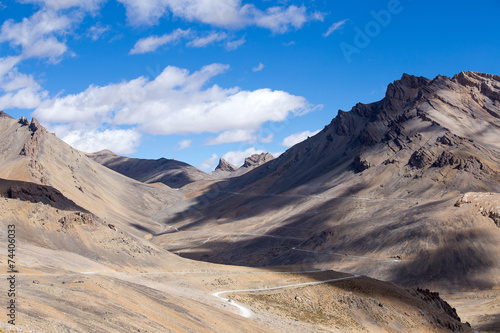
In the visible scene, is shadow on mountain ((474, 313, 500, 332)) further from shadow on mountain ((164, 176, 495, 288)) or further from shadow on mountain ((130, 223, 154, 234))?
shadow on mountain ((130, 223, 154, 234))

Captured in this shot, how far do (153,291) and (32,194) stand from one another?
34.6 m

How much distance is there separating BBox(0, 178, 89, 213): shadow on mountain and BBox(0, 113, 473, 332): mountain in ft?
0.63

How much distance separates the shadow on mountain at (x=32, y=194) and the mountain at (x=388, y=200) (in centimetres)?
4253

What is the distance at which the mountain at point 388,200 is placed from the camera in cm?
8075

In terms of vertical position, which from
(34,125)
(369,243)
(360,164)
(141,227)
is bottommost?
(369,243)

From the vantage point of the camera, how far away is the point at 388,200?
114 metres

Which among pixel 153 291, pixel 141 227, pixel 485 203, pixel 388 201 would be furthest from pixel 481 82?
pixel 153 291

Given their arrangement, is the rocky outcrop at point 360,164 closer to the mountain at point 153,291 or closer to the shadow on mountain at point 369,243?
the shadow on mountain at point 369,243

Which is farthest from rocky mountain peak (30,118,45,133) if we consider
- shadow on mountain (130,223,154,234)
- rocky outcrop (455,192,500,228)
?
rocky outcrop (455,192,500,228)

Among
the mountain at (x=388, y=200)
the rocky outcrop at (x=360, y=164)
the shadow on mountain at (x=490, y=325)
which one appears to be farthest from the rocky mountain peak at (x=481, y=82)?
the shadow on mountain at (x=490, y=325)

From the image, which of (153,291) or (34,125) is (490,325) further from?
(34,125)

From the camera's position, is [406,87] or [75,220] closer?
[75,220]

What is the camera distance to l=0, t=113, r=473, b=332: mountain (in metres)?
28.4

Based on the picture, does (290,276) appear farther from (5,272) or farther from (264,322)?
(5,272)
